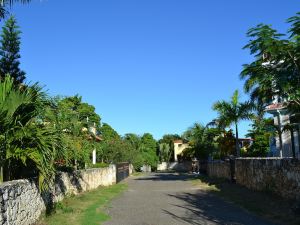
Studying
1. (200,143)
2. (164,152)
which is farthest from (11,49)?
(164,152)

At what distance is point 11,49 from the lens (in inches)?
1180

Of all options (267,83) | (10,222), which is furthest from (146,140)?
(10,222)

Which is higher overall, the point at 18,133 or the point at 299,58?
the point at 299,58

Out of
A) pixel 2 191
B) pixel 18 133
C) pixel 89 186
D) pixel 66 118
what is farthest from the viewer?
pixel 89 186

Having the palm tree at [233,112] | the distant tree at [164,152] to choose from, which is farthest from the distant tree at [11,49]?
the distant tree at [164,152]

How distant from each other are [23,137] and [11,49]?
67.2ft

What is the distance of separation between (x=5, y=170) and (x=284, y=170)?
959 cm

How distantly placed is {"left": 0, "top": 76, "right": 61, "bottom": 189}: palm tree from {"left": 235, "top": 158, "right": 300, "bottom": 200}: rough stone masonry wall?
7.86 metres

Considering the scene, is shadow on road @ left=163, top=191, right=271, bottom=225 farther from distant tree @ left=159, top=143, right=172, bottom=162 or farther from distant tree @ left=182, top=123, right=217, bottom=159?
distant tree @ left=159, top=143, right=172, bottom=162

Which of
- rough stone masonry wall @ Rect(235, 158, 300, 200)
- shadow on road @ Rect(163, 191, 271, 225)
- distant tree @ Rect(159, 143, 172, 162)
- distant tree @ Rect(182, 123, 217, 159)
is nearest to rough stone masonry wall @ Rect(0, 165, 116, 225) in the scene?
shadow on road @ Rect(163, 191, 271, 225)

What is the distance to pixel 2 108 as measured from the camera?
1109 cm

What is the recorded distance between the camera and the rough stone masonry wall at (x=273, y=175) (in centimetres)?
1445

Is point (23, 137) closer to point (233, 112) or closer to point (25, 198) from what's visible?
point (25, 198)

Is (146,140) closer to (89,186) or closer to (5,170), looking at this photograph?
(89,186)
